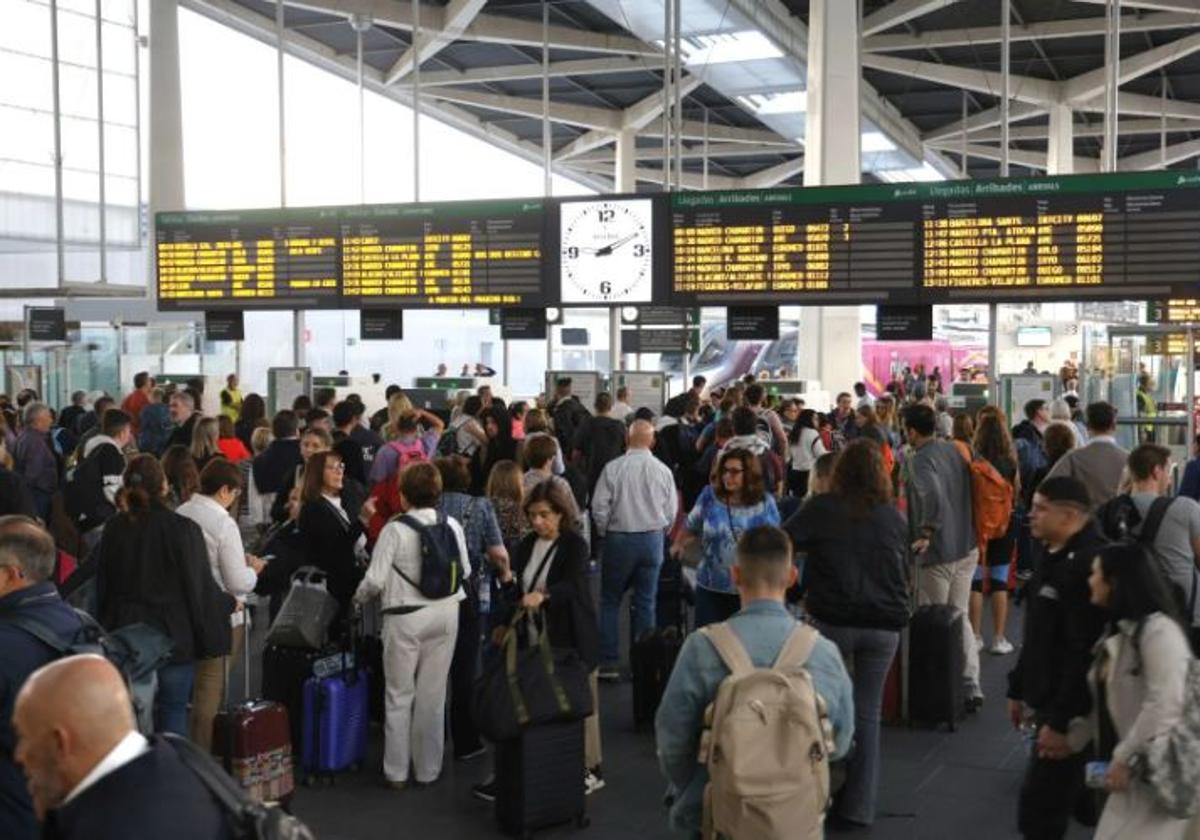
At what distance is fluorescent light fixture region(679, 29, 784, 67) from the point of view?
21641 mm

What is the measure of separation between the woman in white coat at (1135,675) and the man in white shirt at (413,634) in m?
3.04

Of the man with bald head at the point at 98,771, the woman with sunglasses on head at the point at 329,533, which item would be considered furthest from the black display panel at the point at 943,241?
the man with bald head at the point at 98,771

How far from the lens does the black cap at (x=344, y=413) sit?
896 cm

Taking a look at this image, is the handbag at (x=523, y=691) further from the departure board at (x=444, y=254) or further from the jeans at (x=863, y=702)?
the departure board at (x=444, y=254)

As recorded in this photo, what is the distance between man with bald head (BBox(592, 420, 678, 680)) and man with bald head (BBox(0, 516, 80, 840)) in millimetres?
4186

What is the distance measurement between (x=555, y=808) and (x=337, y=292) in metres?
9.04

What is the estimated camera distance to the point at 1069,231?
36.3 ft

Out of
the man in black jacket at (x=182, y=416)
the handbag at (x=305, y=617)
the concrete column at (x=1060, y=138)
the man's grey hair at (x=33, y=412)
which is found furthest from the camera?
the concrete column at (x=1060, y=138)

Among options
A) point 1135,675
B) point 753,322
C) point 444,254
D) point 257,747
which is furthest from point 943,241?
point 1135,675

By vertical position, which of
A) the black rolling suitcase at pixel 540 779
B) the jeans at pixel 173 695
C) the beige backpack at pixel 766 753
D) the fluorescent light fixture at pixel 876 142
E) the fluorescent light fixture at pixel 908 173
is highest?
the fluorescent light fixture at pixel 908 173

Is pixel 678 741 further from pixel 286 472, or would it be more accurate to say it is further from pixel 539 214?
pixel 539 214

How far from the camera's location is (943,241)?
37.5 ft

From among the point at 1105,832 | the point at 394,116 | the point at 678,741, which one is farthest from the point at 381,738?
the point at 394,116

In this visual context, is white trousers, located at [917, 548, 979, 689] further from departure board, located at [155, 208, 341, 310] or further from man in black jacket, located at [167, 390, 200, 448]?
departure board, located at [155, 208, 341, 310]
